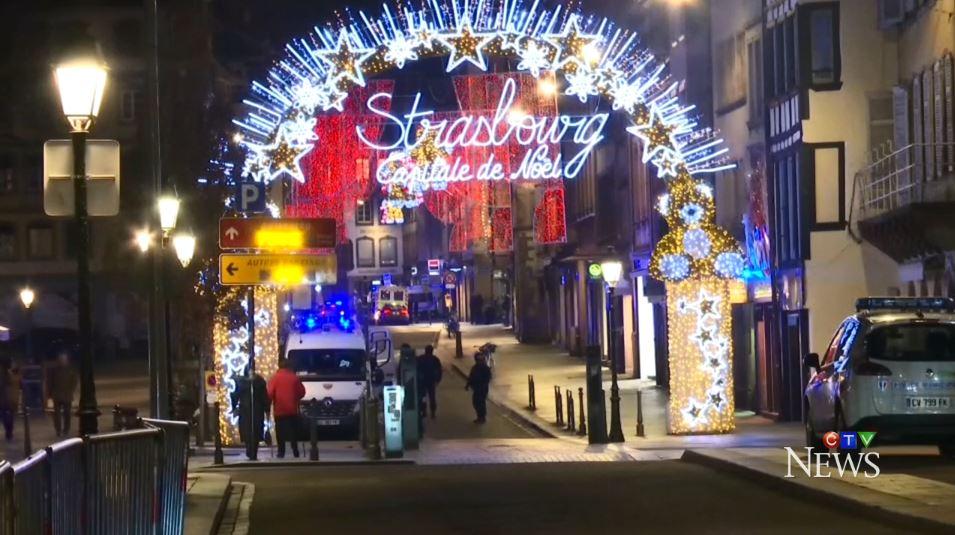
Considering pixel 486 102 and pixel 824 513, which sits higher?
pixel 486 102

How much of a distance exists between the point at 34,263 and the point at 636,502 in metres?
66.9

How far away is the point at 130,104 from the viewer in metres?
81.1

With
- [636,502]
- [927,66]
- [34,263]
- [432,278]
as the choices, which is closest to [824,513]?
[636,502]

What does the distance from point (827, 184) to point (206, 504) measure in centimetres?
1751

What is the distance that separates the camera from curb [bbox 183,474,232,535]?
16438mm

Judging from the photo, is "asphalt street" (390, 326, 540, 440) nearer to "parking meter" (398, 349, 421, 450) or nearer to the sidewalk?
the sidewalk

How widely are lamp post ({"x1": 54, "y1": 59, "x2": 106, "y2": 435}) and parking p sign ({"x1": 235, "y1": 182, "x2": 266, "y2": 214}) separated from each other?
44.3 feet

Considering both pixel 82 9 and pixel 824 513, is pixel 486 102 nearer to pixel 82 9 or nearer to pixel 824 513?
pixel 824 513

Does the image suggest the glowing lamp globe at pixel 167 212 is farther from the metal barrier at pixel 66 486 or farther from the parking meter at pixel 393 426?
the metal barrier at pixel 66 486

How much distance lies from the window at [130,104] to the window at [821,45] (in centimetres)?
5315

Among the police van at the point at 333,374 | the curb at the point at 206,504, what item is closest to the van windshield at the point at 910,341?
the curb at the point at 206,504

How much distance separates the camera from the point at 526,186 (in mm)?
71438

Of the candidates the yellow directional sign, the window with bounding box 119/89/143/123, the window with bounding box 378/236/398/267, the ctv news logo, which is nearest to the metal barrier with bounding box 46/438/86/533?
the ctv news logo

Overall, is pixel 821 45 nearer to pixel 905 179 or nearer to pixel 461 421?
pixel 905 179
